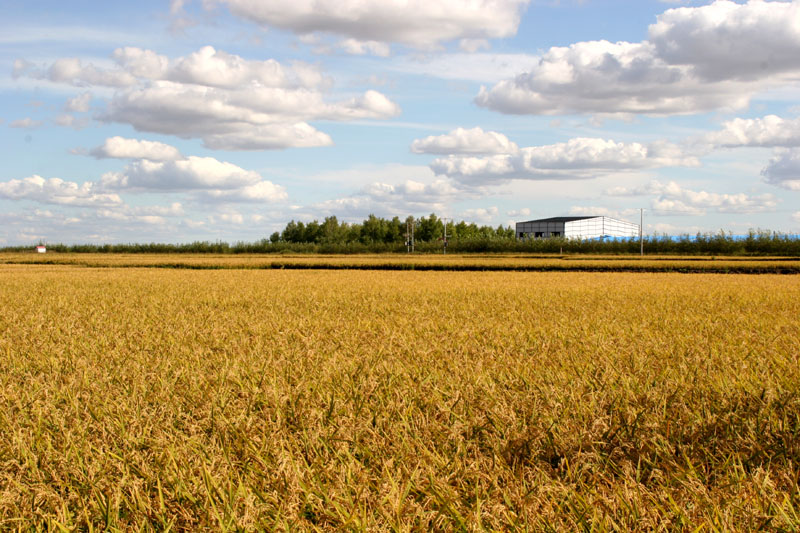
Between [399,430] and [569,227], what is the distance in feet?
327

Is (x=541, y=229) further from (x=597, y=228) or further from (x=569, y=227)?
(x=597, y=228)

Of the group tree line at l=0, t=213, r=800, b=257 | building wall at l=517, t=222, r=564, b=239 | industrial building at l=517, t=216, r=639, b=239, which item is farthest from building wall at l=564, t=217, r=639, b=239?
tree line at l=0, t=213, r=800, b=257

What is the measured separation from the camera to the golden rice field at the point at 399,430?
6.22 feet

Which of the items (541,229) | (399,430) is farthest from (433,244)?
(399,430)

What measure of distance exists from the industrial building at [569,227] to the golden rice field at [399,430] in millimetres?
92555

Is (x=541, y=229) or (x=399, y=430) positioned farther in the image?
(x=541, y=229)

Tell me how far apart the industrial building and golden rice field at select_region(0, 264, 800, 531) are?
9255 cm

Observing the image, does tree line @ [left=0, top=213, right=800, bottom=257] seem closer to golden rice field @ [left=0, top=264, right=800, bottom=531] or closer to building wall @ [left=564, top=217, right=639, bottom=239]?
building wall @ [left=564, top=217, right=639, bottom=239]

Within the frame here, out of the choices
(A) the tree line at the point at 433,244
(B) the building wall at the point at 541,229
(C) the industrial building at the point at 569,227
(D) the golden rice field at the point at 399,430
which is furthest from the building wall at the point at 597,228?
(D) the golden rice field at the point at 399,430

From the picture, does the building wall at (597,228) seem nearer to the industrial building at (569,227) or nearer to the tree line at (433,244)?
the industrial building at (569,227)

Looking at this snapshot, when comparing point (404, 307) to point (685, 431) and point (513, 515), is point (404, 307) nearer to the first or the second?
point (685, 431)

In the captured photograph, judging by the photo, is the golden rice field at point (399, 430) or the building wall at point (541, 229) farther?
the building wall at point (541, 229)

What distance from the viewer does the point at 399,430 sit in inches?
100

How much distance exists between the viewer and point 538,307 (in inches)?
321
